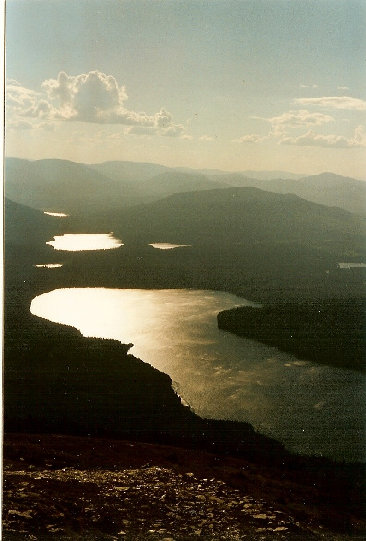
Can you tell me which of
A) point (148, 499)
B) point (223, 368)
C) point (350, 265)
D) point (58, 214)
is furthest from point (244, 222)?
point (148, 499)

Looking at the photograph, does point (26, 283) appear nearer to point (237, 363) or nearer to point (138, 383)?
point (138, 383)

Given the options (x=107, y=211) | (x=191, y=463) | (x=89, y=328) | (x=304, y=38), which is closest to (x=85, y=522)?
(x=191, y=463)

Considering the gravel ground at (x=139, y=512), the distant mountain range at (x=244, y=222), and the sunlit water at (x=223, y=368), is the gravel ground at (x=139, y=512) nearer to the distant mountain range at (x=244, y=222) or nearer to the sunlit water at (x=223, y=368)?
the sunlit water at (x=223, y=368)

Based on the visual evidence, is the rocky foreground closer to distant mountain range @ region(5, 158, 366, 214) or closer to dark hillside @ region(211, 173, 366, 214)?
distant mountain range @ region(5, 158, 366, 214)

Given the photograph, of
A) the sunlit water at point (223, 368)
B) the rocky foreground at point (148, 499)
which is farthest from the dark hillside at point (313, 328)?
the rocky foreground at point (148, 499)

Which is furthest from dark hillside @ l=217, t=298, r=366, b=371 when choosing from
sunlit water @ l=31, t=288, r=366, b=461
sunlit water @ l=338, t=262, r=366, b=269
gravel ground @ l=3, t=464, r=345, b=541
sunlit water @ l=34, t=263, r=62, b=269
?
sunlit water @ l=34, t=263, r=62, b=269

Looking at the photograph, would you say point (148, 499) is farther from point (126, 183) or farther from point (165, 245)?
point (126, 183)
